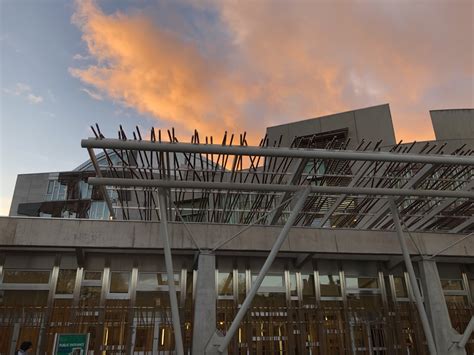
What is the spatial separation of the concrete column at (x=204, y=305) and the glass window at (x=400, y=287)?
7.74 meters

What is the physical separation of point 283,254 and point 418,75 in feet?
34.6

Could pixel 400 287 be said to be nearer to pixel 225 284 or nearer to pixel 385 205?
pixel 385 205

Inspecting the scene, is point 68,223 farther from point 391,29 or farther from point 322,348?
point 391,29

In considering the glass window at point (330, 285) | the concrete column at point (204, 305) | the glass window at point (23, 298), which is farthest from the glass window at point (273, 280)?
the glass window at point (23, 298)

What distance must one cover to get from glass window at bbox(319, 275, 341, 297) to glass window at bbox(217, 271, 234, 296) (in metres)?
3.52

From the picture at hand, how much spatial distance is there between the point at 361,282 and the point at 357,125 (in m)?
12.6

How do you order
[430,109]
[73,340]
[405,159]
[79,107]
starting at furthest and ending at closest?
[430,109] < [79,107] < [73,340] < [405,159]

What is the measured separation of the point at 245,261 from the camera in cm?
1498

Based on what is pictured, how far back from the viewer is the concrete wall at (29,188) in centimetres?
3475

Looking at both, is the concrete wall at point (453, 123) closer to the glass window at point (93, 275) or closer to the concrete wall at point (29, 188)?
the glass window at point (93, 275)

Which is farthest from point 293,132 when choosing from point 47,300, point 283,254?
point 47,300

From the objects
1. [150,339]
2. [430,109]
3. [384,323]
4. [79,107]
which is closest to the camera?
[150,339]

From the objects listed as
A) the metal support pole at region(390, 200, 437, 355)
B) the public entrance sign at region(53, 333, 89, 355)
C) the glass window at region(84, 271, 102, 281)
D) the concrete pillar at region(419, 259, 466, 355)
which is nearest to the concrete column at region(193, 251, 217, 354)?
the public entrance sign at region(53, 333, 89, 355)

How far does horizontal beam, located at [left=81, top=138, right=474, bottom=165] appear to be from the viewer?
914cm
